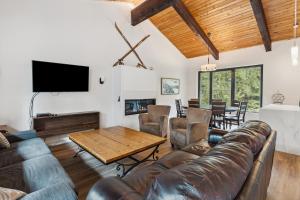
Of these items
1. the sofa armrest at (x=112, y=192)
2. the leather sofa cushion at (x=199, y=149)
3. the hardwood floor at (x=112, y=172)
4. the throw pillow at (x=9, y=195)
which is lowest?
the hardwood floor at (x=112, y=172)

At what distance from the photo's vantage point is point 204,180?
2.25 ft

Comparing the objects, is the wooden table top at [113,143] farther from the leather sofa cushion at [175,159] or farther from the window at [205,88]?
the window at [205,88]

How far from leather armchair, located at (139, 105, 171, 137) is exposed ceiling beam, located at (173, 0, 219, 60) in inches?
106

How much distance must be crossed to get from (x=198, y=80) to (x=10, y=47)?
6151 mm

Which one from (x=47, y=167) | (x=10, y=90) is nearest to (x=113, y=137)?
(x=47, y=167)

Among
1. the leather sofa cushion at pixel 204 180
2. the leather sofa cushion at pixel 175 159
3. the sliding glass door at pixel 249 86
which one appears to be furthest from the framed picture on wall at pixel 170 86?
the leather sofa cushion at pixel 204 180

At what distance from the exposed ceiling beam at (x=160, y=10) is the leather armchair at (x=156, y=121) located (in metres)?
2.66

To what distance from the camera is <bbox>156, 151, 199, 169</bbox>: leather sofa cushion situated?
1.73 meters

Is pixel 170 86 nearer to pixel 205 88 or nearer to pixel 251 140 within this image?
pixel 205 88

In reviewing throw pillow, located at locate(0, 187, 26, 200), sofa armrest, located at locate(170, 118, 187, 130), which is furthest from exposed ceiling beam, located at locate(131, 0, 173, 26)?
throw pillow, located at locate(0, 187, 26, 200)

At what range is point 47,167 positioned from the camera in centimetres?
159

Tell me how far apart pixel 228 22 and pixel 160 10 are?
2.04 meters

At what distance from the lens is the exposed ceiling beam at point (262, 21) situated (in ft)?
12.5

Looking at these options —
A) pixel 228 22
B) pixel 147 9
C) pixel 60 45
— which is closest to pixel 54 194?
pixel 60 45
